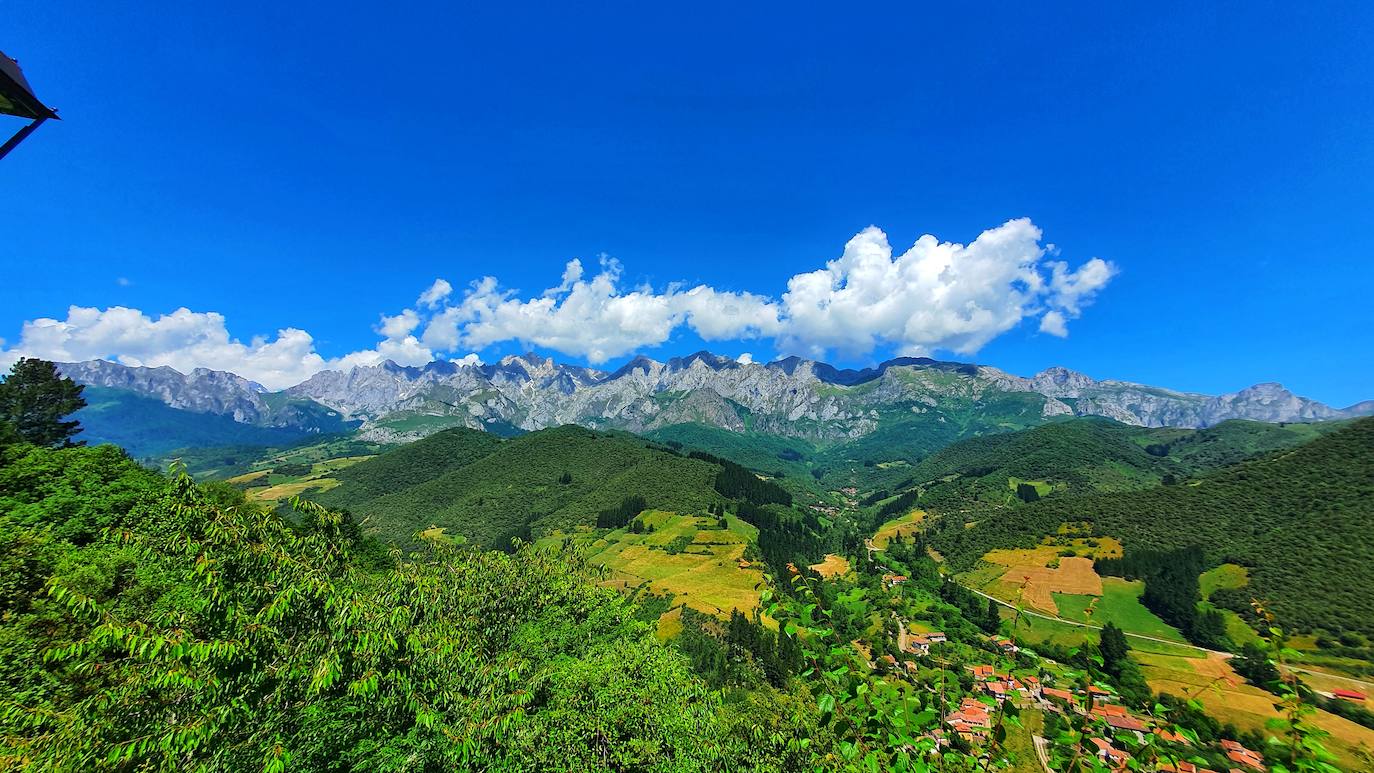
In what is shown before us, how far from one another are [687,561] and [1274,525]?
129294 mm

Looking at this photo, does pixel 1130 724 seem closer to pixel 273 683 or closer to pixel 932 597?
pixel 932 597

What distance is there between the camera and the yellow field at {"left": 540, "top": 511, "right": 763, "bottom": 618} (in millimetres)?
109688

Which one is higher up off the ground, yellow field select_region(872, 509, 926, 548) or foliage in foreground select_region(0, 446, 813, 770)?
foliage in foreground select_region(0, 446, 813, 770)

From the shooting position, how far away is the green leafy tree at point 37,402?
55.8m

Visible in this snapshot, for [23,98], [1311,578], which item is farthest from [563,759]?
[1311,578]

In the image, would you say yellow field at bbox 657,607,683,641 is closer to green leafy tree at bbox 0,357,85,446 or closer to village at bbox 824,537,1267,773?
green leafy tree at bbox 0,357,85,446

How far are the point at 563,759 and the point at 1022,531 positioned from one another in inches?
6620

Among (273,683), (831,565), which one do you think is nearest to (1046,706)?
(273,683)

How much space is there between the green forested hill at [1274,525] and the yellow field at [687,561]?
62.7 metres

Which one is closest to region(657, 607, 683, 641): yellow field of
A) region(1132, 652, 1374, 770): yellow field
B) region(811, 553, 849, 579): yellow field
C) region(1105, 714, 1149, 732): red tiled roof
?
region(811, 553, 849, 579): yellow field

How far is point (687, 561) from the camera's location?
133 meters

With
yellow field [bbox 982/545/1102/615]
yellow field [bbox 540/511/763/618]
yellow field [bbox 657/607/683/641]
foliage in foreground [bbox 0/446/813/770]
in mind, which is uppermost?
foliage in foreground [bbox 0/446/813/770]

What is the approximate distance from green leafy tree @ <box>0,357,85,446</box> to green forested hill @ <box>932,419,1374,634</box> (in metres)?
171

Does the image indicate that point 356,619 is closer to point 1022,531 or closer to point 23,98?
point 23,98
